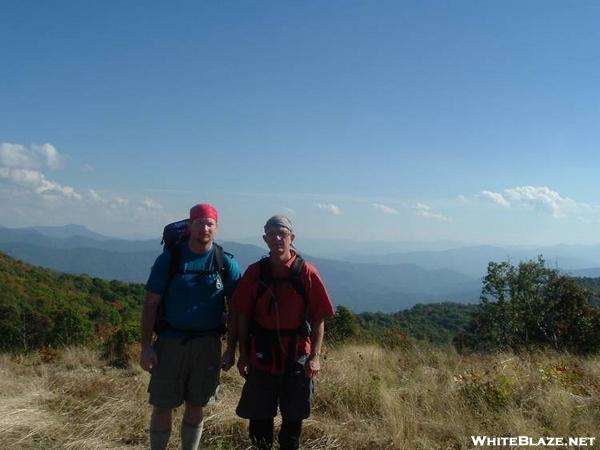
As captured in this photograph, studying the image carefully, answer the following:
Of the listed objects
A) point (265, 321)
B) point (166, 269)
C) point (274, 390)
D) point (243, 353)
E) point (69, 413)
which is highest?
point (166, 269)

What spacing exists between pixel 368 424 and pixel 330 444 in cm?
51

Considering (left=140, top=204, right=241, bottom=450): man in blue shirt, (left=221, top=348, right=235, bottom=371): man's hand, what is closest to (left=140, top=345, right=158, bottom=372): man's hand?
(left=140, top=204, right=241, bottom=450): man in blue shirt

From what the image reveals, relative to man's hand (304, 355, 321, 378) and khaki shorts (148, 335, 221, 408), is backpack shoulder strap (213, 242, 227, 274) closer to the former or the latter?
khaki shorts (148, 335, 221, 408)

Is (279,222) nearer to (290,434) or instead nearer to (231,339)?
(231,339)

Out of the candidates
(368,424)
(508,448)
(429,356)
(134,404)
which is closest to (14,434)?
(134,404)

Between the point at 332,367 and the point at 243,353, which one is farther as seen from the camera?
the point at 332,367

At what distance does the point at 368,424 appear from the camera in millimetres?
4051

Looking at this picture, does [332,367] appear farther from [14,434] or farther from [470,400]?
[14,434]

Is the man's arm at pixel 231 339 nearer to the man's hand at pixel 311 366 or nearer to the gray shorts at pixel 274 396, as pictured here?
the gray shorts at pixel 274 396

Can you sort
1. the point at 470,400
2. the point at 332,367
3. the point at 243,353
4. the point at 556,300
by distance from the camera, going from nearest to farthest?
1. the point at 243,353
2. the point at 470,400
3. the point at 332,367
4. the point at 556,300

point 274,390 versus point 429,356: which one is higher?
point 274,390

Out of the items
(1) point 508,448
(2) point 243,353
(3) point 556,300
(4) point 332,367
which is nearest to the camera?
(2) point 243,353

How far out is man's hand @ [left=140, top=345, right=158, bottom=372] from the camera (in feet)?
9.74

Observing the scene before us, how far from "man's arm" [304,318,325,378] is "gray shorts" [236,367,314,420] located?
0.06 meters
